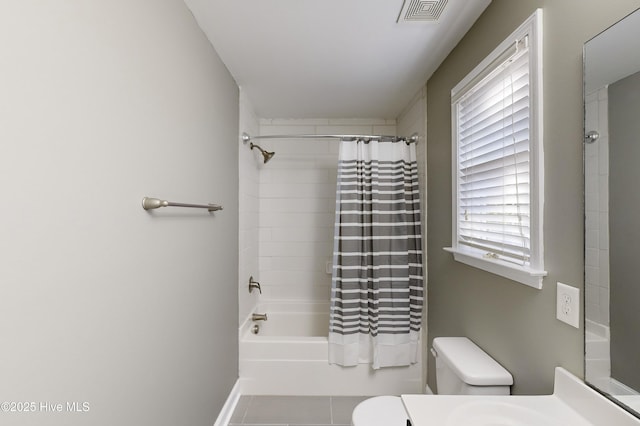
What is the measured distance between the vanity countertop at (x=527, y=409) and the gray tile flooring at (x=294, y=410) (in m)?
1.36

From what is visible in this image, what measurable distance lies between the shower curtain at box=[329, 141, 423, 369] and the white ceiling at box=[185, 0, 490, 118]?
517 mm

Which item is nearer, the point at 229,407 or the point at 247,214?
the point at 229,407

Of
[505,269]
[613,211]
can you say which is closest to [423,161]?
[505,269]

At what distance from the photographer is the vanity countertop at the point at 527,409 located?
3.14ft

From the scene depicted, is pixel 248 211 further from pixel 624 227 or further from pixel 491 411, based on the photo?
pixel 624 227

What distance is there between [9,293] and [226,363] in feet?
5.64

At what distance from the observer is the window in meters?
1.22

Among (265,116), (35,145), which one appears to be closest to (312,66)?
(265,116)

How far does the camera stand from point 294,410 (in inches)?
90.2

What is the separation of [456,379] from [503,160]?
103 centimetres

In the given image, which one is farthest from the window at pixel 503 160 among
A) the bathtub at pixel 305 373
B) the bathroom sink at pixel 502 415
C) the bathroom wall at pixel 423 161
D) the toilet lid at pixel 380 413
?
the bathtub at pixel 305 373

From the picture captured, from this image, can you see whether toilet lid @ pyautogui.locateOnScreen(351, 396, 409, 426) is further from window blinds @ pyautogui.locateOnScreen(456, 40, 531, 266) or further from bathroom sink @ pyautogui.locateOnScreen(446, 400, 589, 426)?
window blinds @ pyautogui.locateOnScreen(456, 40, 531, 266)

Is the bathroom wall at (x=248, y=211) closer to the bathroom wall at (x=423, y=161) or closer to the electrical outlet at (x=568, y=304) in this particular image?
the bathroom wall at (x=423, y=161)

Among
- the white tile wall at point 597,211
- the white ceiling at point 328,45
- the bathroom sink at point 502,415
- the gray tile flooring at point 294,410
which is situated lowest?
the gray tile flooring at point 294,410
